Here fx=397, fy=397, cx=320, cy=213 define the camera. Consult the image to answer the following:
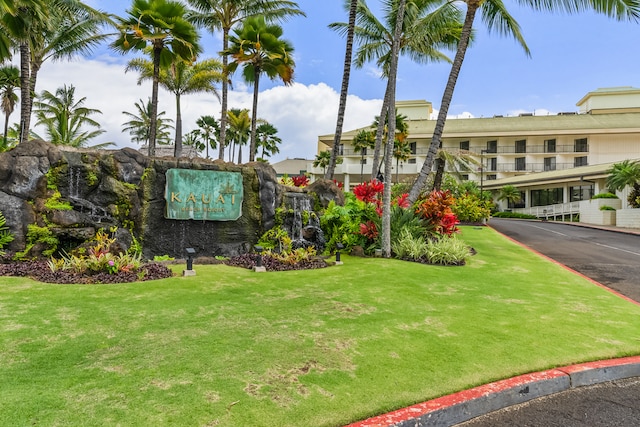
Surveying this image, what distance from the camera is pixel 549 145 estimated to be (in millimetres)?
52031

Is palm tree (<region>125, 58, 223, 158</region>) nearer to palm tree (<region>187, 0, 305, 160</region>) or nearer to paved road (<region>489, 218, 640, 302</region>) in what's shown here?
palm tree (<region>187, 0, 305, 160</region>)

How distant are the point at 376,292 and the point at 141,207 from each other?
6.53 m

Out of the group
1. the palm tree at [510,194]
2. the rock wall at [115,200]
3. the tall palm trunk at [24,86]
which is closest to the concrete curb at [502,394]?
the rock wall at [115,200]

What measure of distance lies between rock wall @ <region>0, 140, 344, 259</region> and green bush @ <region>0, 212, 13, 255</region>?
10 cm

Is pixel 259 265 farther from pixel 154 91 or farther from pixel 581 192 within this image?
pixel 581 192

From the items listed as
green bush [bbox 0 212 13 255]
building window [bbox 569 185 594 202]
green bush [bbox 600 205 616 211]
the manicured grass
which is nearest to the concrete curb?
the manicured grass

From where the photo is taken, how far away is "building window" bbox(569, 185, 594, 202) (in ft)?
129

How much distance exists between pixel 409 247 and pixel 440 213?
71.0 inches

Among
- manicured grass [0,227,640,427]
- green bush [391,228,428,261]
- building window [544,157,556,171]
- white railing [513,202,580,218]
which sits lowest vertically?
manicured grass [0,227,640,427]

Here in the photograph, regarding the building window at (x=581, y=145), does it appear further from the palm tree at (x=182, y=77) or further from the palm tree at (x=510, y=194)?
the palm tree at (x=182, y=77)

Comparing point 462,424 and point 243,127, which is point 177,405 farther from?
point 243,127

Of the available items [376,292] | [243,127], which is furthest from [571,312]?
[243,127]

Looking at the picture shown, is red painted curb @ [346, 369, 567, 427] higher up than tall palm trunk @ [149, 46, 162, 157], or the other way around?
tall palm trunk @ [149, 46, 162, 157]

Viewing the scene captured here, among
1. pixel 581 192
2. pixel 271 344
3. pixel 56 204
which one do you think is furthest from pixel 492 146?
pixel 271 344
